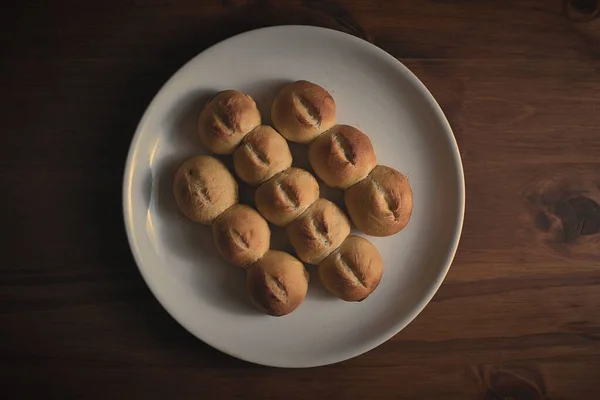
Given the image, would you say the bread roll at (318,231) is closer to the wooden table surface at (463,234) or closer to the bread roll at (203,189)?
the bread roll at (203,189)

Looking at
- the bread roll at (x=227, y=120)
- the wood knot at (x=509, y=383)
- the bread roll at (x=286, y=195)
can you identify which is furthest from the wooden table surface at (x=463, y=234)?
the bread roll at (x=286, y=195)

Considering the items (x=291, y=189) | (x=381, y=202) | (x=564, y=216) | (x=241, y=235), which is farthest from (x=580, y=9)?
→ (x=241, y=235)

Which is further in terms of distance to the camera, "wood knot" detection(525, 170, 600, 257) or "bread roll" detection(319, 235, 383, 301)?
"wood knot" detection(525, 170, 600, 257)

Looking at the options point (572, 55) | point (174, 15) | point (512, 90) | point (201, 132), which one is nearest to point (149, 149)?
point (201, 132)

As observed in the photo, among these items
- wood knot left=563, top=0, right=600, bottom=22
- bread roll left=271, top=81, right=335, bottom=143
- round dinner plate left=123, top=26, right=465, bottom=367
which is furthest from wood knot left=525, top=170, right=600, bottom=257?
bread roll left=271, top=81, right=335, bottom=143

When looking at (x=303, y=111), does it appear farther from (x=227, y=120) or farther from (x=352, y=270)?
(x=352, y=270)

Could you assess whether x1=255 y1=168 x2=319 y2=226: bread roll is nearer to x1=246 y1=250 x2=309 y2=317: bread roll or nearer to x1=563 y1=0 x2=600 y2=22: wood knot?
x1=246 y1=250 x2=309 y2=317: bread roll
